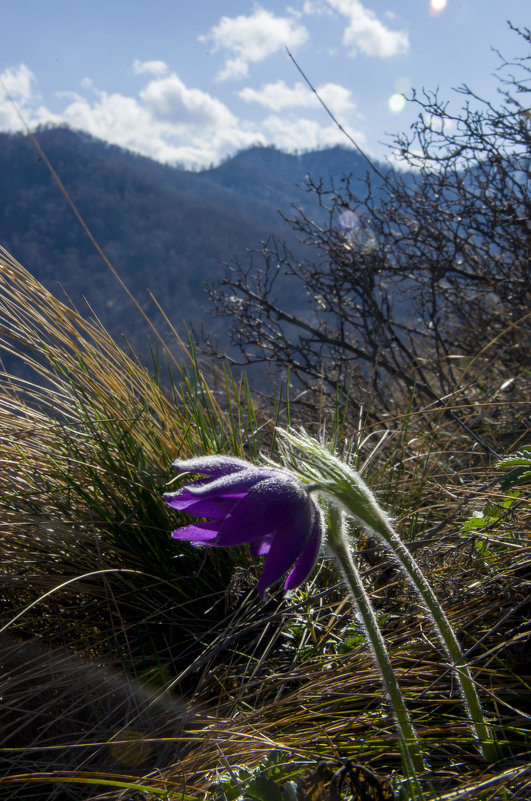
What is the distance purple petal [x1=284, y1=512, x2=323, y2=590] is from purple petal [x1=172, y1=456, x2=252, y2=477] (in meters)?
0.13

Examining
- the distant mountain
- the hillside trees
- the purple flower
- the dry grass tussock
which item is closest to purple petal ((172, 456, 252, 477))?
the purple flower

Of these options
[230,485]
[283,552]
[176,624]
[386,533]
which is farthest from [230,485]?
[176,624]

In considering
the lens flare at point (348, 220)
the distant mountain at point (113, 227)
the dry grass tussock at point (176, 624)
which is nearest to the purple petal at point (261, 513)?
the dry grass tussock at point (176, 624)

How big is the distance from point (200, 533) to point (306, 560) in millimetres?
148

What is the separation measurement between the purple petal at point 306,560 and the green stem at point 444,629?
74 mm

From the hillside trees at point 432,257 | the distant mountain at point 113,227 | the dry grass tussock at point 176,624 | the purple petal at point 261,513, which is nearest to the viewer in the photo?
the purple petal at point 261,513

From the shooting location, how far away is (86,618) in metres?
1.40

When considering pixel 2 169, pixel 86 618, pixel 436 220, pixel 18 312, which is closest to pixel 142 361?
pixel 18 312

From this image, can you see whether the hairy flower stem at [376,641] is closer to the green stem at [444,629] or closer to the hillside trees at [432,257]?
the green stem at [444,629]

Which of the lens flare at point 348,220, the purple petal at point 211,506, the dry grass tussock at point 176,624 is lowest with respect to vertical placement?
the dry grass tussock at point 176,624

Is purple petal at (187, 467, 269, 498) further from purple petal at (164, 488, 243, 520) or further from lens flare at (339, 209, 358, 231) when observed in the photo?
lens flare at (339, 209, 358, 231)

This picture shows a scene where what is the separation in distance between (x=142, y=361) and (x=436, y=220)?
1.89 m

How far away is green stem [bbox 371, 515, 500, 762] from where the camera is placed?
2.64 ft

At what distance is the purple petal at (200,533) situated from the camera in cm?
82
